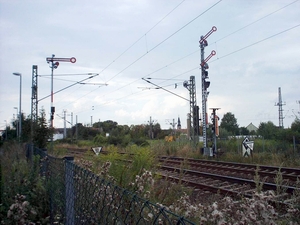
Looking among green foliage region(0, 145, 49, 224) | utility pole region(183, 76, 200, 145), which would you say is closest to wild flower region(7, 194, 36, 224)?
green foliage region(0, 145, 49, 224)

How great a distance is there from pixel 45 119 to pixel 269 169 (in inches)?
410

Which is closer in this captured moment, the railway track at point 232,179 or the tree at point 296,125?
the railway track at point 232,179

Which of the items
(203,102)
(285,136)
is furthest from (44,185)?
(285,136)

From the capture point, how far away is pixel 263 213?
3.50 m

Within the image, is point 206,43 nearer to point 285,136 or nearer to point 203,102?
point 203,102

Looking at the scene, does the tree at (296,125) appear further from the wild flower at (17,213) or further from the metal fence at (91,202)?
the wild flower at (17,213)

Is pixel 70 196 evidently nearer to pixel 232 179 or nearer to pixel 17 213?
pixel 17 213

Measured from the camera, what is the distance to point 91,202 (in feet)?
11.8

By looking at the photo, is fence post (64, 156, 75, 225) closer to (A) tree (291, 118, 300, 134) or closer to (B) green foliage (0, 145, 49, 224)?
(B) green foliage (0, 145, 49, 224)

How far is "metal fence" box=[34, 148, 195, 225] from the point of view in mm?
2855

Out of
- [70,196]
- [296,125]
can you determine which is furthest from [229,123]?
[70,196]

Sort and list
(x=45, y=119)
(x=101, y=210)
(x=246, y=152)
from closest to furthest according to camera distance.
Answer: (x=101, y=210) < (x=45, y=119) < (x=246, y=152)

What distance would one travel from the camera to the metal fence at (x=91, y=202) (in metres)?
2.86

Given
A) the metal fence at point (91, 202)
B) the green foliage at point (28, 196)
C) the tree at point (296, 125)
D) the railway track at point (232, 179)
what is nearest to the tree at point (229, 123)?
the tree at point (296, 125)
